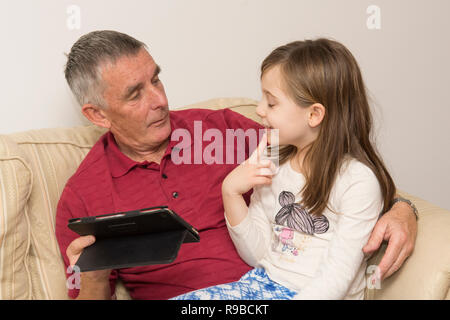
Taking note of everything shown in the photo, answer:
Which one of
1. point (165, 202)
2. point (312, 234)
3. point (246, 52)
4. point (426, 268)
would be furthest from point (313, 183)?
point (246, 52)

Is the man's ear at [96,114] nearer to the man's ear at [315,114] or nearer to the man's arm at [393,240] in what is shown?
the man's ear at [315,114]

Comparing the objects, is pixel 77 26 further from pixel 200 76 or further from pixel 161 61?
pixel 200 76

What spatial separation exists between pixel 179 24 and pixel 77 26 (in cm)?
38

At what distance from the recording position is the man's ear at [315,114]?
4.15 feet

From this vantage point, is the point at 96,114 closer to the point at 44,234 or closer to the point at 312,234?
the point at 44,234

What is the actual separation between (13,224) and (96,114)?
436 mm

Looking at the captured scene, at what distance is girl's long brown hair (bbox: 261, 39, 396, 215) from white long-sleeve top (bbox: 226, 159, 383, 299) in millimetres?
33

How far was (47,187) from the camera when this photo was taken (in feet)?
4.95

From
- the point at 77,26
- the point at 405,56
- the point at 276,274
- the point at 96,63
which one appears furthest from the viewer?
the point at 405,56

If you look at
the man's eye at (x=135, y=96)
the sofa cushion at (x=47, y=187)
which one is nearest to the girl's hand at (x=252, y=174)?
the man's eye at (x=135, y=96)

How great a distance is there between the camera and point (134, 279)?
1496 millimetres

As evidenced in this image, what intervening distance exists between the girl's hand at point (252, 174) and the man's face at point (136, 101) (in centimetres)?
30

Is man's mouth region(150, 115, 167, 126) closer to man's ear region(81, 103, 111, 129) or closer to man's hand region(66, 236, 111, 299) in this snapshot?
man's ear region(81, 103, 111, 129)

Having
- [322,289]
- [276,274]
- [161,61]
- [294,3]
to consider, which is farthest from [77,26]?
[322,289]
